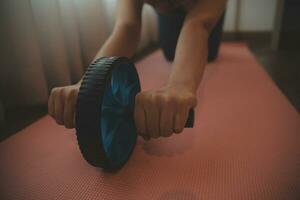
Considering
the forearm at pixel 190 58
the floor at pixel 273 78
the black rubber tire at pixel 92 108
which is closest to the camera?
the black rubber tire at pixel 92 108

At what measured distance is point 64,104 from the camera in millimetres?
495

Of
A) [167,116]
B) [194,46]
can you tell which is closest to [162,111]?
[167,116]

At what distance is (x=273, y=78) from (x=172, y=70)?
1.86 feet

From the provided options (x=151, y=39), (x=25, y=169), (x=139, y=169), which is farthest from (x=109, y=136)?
(x=151, y=39)

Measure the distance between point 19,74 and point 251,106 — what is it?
0.67 m

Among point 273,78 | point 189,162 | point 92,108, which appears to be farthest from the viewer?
point 273,78

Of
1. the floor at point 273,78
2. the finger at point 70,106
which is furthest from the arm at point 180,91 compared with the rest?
the floor at point 273,78

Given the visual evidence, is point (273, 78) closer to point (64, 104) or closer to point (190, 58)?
point (190, 58)

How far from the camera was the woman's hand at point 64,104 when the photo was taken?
491 mm

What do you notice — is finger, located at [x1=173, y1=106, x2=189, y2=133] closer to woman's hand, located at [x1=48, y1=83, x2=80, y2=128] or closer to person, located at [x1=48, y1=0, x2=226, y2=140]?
person, located at [x1=48, y1=0, x2=226, y2=140]

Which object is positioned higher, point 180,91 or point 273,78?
point 180,91

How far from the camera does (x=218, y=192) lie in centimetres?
47

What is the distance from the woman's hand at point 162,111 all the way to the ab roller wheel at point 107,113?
3 cm

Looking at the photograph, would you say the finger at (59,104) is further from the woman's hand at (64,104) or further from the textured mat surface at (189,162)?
the textured mat surface at (189,162)
